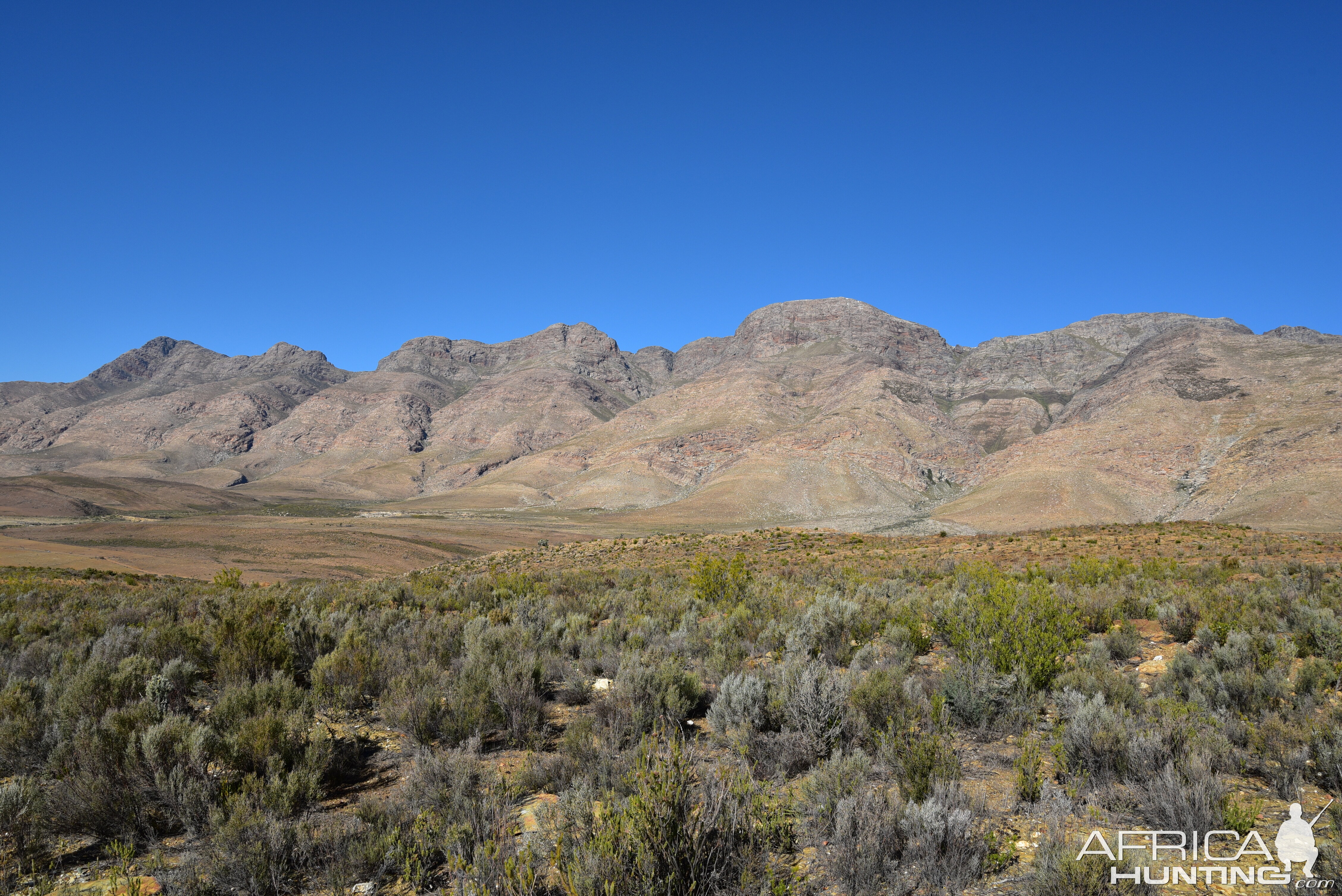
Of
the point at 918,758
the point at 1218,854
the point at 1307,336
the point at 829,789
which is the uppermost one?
the point at 1307,336

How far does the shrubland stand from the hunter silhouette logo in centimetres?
12

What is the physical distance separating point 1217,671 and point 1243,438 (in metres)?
99.1

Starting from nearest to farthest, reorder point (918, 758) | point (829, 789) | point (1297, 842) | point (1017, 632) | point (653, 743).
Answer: point (1297, 842) < point (829, 789) < point (918, 758) < point (653, 743) < point (1017, 632)

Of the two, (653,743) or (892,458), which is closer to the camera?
(653,743)

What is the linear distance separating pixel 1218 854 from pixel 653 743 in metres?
3.50

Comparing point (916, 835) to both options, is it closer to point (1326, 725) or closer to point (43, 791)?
point (1326, 725)

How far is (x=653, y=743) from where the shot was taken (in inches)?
174

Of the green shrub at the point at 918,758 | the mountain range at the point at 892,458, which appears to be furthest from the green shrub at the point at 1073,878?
the mountain range at the point at 892,458

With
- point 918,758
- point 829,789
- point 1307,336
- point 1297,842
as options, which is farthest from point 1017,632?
Answer: point 1307,336

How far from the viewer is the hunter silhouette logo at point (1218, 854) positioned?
3.24m

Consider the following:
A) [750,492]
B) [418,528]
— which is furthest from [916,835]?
[750,492]

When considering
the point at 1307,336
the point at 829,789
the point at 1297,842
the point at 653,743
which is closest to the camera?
the point at 1297,842

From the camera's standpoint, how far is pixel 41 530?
192 ft

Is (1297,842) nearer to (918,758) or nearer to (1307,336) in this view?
(918,758)
